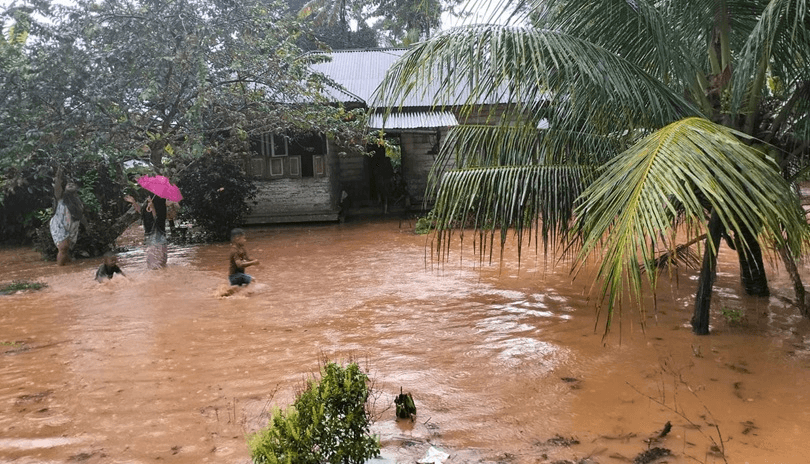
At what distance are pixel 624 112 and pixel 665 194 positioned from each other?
5.20 feet

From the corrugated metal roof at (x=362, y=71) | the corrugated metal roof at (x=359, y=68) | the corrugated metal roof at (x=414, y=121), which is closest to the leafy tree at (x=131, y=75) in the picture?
the corrugated metal roof at (x=414, y=121)

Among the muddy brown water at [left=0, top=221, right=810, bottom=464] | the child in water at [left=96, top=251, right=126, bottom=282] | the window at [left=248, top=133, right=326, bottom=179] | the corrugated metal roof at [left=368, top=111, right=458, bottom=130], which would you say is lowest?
the muddy brown water at [left=0, top=221, right=810, bottom=464]

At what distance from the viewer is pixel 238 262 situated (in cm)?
808

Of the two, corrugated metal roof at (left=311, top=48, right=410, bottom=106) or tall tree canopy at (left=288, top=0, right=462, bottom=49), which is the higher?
tall tree canopy at (left=288, top=0, right=462, bottom=49)

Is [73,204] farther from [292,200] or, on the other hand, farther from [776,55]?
[776,55]

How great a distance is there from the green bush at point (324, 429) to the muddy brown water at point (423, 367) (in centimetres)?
47

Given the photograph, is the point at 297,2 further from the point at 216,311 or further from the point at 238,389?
the point at 238,389

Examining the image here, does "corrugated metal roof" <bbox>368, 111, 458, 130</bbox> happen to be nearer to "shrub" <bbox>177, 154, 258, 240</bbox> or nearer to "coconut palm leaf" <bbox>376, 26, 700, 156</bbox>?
"shrub" <bbox>177, 154, 258, 240</bbox>

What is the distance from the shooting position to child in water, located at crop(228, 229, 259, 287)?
26.3 ft

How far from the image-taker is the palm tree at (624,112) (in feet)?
11.9

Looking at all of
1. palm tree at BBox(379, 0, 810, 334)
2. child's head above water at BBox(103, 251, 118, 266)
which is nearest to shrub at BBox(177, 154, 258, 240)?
child's head above water at BBox(103, 251, 118, 266)

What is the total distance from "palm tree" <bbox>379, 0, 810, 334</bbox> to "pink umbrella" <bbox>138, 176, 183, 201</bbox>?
4.91 m

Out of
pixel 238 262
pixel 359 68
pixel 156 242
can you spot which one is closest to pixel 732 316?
pixel 238 262

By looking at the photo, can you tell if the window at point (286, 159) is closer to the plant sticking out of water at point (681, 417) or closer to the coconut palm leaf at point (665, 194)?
the plant sticking out of water at point (681, 417)
